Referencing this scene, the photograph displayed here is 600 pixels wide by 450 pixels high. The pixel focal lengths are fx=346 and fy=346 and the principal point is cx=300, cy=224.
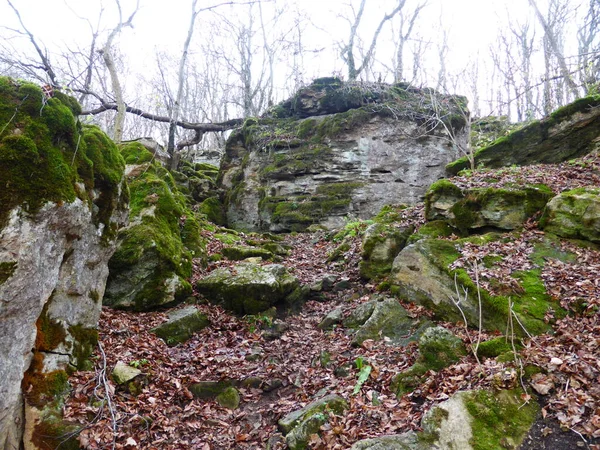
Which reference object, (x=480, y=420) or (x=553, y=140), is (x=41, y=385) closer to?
(x=480, y=420)

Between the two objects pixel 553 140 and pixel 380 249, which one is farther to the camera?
pixel 553 140

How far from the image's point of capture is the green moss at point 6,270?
356 cm

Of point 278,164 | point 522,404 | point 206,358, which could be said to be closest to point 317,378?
point 206,358

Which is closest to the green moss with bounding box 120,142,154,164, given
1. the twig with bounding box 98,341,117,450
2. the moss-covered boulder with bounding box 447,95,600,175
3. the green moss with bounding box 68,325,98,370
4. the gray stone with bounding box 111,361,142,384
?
the green moss with bounding box 68,325,98,370

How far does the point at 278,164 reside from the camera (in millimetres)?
16953

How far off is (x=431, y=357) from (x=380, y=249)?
163 inches

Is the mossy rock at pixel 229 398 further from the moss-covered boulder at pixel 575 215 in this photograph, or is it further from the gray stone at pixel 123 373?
the moss-covered boulder at pixel 575 215

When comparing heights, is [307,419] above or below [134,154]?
below

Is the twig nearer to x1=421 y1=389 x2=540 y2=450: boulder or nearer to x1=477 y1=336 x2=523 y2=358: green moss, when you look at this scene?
x1=421 y1=389 x2=540 y2=450: boulder

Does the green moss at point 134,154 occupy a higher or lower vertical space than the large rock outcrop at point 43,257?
higher

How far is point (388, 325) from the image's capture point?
6324mm

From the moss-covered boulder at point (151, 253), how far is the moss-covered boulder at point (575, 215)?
25.6 ft

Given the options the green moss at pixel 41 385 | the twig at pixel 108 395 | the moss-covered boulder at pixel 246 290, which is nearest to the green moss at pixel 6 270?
the green moss at pixel 41 385

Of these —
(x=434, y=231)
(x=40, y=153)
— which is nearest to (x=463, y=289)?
(x=434, y=231)
